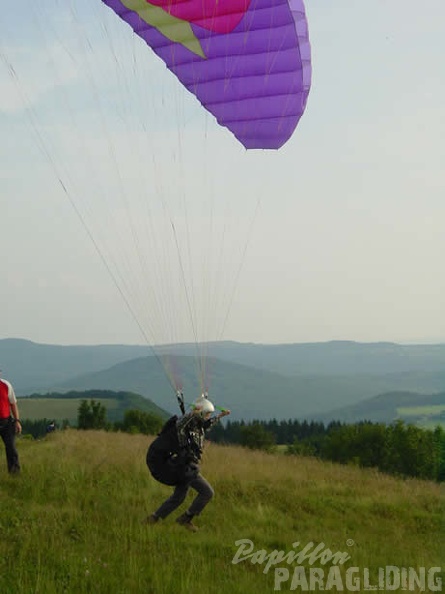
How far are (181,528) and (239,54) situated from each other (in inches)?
274

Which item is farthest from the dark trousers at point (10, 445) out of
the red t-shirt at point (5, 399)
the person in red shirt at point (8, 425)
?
the red t-shirt at point (5, 399)

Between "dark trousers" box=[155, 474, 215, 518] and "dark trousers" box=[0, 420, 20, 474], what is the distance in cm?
319

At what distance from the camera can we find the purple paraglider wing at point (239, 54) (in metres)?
9.76

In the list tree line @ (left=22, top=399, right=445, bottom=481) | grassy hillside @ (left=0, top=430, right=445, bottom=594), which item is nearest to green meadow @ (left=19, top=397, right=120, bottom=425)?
tree line @ (left=22, top=399, right=445, bottom=481)

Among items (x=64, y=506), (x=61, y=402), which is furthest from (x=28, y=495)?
(x=61, y=402)

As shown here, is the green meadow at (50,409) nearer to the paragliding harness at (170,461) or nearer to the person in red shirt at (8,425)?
the person in red shirt at (8,425)

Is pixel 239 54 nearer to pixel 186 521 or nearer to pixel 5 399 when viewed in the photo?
pixel 5 399

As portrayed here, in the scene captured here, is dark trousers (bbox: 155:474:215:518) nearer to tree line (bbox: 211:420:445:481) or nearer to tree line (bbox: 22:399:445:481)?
tree line (bbox: 22:399:445:481)

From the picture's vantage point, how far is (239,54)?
10359mm

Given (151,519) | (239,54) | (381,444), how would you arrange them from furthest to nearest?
(381,444) < (239,54) < (151,519)

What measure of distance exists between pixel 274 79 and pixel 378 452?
48.5 metres

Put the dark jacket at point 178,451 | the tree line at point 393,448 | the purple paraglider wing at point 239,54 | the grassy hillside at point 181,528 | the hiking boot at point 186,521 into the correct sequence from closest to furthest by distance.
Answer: the grassy hillside at point 181,528 → the hiking boot at point 186,521 → the dark jacket at point 178,451 → the purple paraglider wing at point 239,54 → the tree line at point 393,448

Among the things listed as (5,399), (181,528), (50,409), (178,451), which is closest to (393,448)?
(5,399)

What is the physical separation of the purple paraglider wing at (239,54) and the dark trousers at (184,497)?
6.01m
